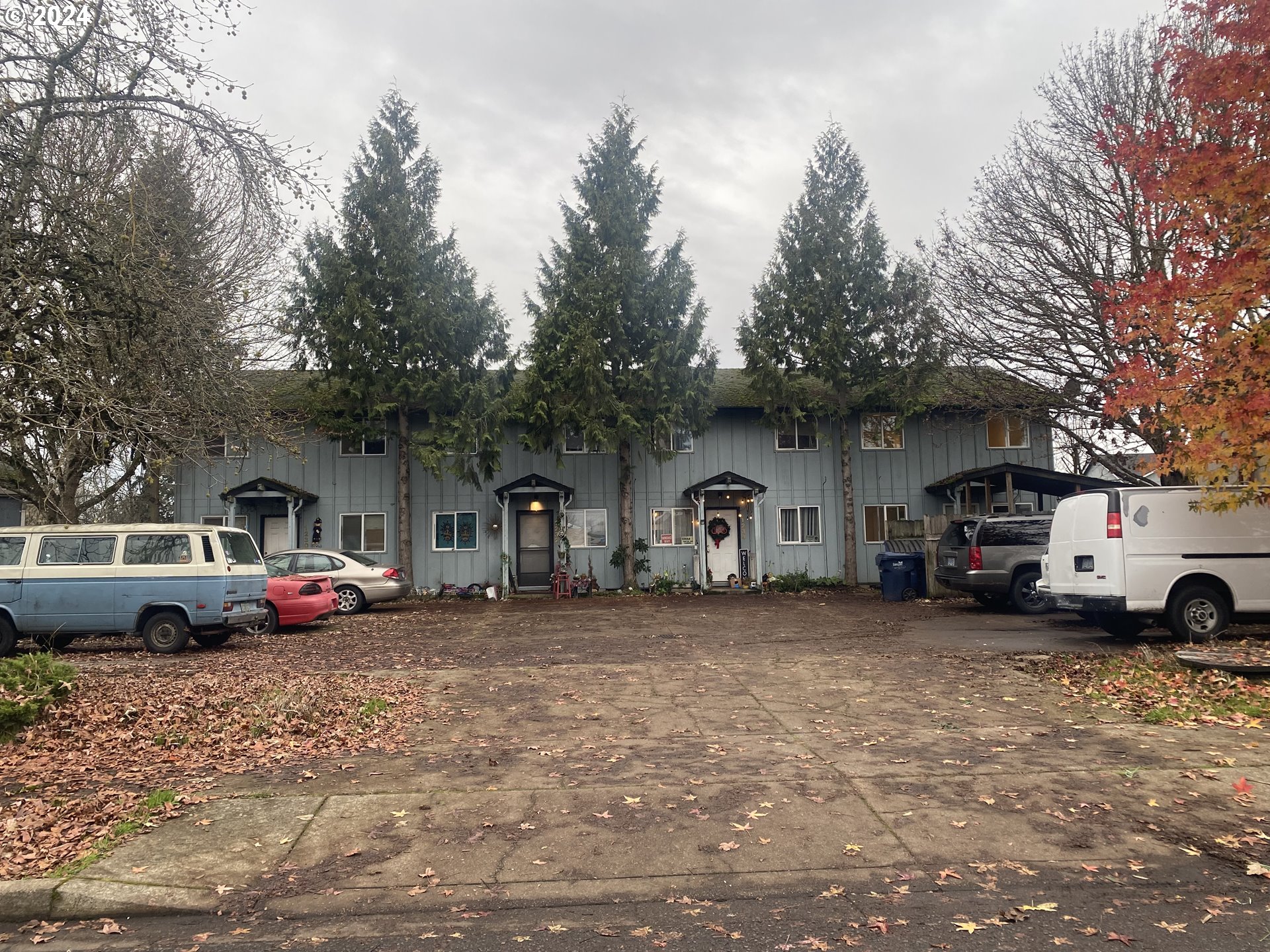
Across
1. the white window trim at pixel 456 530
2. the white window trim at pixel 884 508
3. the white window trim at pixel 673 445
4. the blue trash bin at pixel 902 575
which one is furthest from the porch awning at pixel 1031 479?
the white window trim at pixel 456 530

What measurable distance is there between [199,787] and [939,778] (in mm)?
5008

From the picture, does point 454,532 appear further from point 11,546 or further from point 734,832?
point 734,832

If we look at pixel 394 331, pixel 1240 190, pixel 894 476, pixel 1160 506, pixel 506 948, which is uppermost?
pixel 394 331

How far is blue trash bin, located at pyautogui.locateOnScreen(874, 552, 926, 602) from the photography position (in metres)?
21.7

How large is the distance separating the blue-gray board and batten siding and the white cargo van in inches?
571

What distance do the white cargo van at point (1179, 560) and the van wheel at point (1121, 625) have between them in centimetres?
87

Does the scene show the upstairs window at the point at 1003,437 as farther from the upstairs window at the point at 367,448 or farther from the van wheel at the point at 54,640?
the van wheel at the point at 54,640

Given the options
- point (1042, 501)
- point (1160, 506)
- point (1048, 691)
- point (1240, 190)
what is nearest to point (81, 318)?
point (1048, 691)

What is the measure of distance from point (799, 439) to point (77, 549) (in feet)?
67.0

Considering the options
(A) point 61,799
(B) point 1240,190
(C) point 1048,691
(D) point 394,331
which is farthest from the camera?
(D) point 394,331

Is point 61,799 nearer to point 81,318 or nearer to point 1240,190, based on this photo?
point 81,318

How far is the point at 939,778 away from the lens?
5.68m

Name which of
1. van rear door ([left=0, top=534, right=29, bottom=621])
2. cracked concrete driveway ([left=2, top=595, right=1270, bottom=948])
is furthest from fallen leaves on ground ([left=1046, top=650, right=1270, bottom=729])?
van rear door ([left=0, top=534, right=29, bottom=621])

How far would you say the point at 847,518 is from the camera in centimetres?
2591
